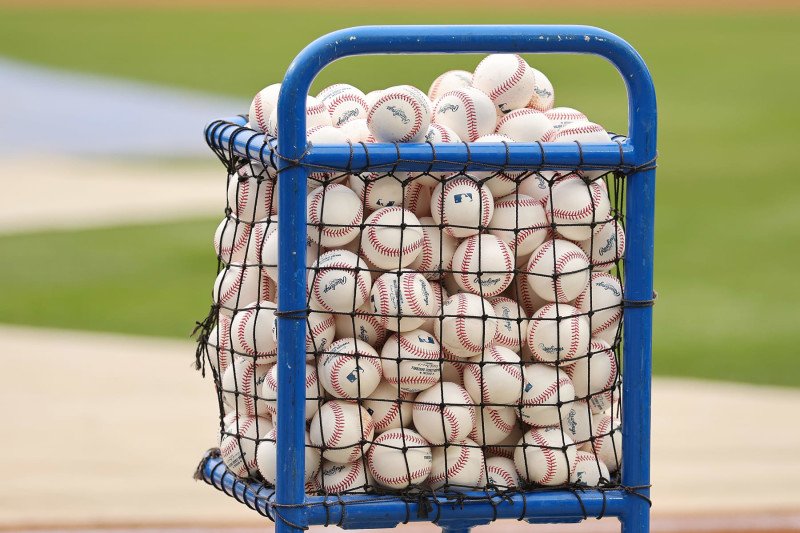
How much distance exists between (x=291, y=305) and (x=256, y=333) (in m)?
0.23

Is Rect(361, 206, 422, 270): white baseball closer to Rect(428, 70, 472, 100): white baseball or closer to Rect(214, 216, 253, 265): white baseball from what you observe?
Rect(214, 216, 253, 265): white baseball

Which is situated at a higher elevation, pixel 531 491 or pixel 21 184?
pixel 21 184

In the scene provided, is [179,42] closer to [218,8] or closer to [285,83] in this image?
[218,8]

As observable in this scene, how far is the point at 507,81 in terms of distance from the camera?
223 cm

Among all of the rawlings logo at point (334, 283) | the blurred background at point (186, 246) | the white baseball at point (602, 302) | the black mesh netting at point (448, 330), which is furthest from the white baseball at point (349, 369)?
the blurred background at point (186, 246)

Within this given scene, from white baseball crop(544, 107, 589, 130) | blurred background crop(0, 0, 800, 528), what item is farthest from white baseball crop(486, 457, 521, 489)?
blurred background crop(0, 0, 800, 528)

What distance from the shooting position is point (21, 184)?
11625 mm

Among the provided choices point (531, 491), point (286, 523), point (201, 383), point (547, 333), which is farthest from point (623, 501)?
point (201, 383)

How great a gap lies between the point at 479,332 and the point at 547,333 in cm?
14

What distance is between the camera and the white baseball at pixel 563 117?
2.14 metres

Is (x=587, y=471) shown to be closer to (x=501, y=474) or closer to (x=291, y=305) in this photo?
(x=501, y=474)

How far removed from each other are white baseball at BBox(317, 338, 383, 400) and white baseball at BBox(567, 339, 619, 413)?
0.39m

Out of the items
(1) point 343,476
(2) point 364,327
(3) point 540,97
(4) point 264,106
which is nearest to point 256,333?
(2) point 364,327

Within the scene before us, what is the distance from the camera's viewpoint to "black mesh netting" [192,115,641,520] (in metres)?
2.00
